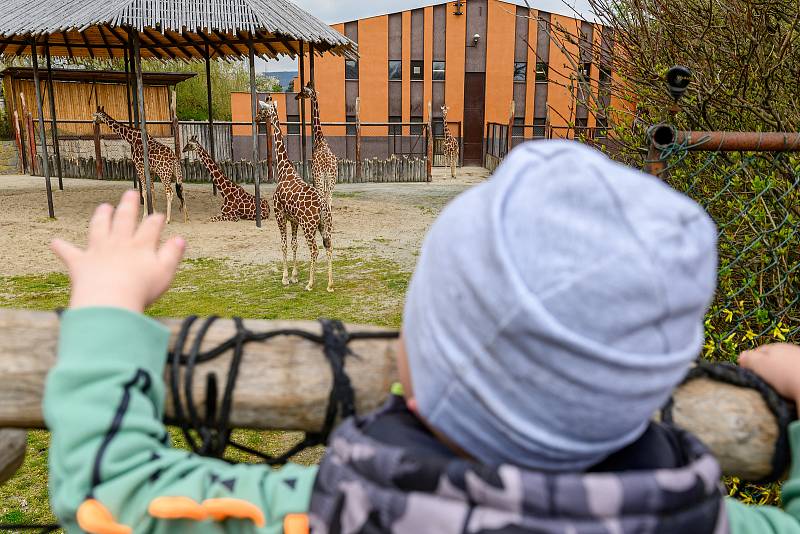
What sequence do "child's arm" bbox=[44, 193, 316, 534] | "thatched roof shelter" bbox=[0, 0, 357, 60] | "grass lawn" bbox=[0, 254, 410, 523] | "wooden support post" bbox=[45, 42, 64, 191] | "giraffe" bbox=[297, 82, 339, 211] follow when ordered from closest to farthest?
"child's arm" bbox=[44, 193, 316, 534], "grass lawn" bbox=[0, 254, 410, 523], "thatched roof shelter" bbox=[0, 0, 357, 60], "giraffe" bbox=[297, 82, 339, 211], "wooden support post" bbox=[45, 42, 64, 191]

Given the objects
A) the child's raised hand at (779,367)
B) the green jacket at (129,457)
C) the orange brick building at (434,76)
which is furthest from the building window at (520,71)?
the green jacket at (129,457)

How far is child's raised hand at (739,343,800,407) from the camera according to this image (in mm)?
1033

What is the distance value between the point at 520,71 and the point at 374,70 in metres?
4.86

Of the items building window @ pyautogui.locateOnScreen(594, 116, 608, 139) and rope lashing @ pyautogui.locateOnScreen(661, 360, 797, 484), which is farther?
building window @ pyautogui.locateOnScreen(594, 116, 608, 139)

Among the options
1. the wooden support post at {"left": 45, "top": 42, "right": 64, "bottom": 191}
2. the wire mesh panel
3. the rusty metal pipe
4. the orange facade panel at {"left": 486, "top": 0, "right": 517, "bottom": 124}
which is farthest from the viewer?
the orange facade panel at {"left": 486, "top": 0, "right": 517, "bottom": 124}

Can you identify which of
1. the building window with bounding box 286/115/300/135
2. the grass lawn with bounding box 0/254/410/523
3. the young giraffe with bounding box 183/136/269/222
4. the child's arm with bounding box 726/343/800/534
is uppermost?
the building window with bounding box 286/115/300/135

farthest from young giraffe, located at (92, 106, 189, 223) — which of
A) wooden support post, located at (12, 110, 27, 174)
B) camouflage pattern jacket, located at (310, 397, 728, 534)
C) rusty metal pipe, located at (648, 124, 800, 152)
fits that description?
camouflage pattern jacket, located at (310, 397, 728, 534)

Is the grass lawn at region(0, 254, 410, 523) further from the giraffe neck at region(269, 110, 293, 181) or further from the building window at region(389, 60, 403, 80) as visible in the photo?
the building window at region(389, 60, 403, 80)

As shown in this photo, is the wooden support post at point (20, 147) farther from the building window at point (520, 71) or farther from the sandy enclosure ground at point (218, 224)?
the building window at point (520, 71)

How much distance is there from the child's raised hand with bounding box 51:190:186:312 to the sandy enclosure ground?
6439 mm

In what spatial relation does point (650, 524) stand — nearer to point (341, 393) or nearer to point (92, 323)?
point (341, 393)

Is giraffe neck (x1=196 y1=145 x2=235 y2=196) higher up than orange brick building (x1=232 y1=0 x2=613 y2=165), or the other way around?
orange brick building (x1=232 y1=0 x2=613 y2=165)

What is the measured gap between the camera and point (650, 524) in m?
0.72

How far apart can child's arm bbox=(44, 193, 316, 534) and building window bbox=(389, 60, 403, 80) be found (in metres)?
21.8
